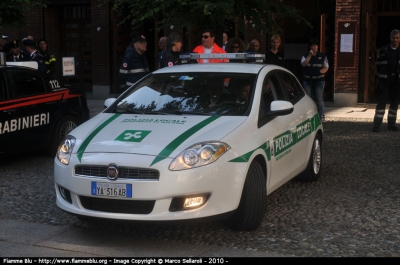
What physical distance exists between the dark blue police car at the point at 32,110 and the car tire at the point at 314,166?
13.2 ft

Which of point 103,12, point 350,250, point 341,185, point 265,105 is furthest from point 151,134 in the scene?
point 103,12

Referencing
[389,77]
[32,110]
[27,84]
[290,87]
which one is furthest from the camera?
[389,77]

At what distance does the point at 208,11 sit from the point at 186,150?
21.6 feet

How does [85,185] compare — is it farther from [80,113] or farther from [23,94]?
[80,113]

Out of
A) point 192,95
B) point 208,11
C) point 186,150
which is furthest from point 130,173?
point 208,11

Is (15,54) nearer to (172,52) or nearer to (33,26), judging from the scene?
(172,52)

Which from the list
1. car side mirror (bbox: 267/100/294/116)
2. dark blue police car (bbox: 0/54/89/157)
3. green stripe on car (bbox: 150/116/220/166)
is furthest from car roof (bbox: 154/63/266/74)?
dark blue police car (bbox: 0/54/89/157)

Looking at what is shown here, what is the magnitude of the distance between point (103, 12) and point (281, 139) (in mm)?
15806

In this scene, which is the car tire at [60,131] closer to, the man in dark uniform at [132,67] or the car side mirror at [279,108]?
the man in dark uniform at [132,67]

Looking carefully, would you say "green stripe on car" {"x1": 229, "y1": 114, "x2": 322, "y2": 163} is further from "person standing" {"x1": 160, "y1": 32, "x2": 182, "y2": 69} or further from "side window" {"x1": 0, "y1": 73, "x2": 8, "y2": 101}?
"side window" {"x1": 0, "y1": 73, "x2": 8, "y2": 101}

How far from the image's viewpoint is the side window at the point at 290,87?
8211mm

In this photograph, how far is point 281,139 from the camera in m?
7.50

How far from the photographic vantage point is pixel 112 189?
6168 mm

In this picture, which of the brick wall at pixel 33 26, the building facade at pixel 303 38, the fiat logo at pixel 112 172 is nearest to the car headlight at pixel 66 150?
the fiat logo at pixel 112 172
